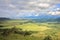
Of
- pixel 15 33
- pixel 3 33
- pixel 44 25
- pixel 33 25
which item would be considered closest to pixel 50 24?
pixel 44 25

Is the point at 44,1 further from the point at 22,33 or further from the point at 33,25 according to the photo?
the point at 22,33

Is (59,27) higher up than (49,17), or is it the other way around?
(49,17)

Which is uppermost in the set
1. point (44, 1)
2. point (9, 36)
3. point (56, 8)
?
point (44, 1)

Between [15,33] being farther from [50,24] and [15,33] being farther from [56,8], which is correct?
[56,8]

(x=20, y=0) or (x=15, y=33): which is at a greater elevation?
(x=20, y=0)

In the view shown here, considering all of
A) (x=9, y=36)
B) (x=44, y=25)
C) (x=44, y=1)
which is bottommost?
(x=9, y=36)

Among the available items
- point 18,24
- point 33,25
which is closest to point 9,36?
point 18,24
